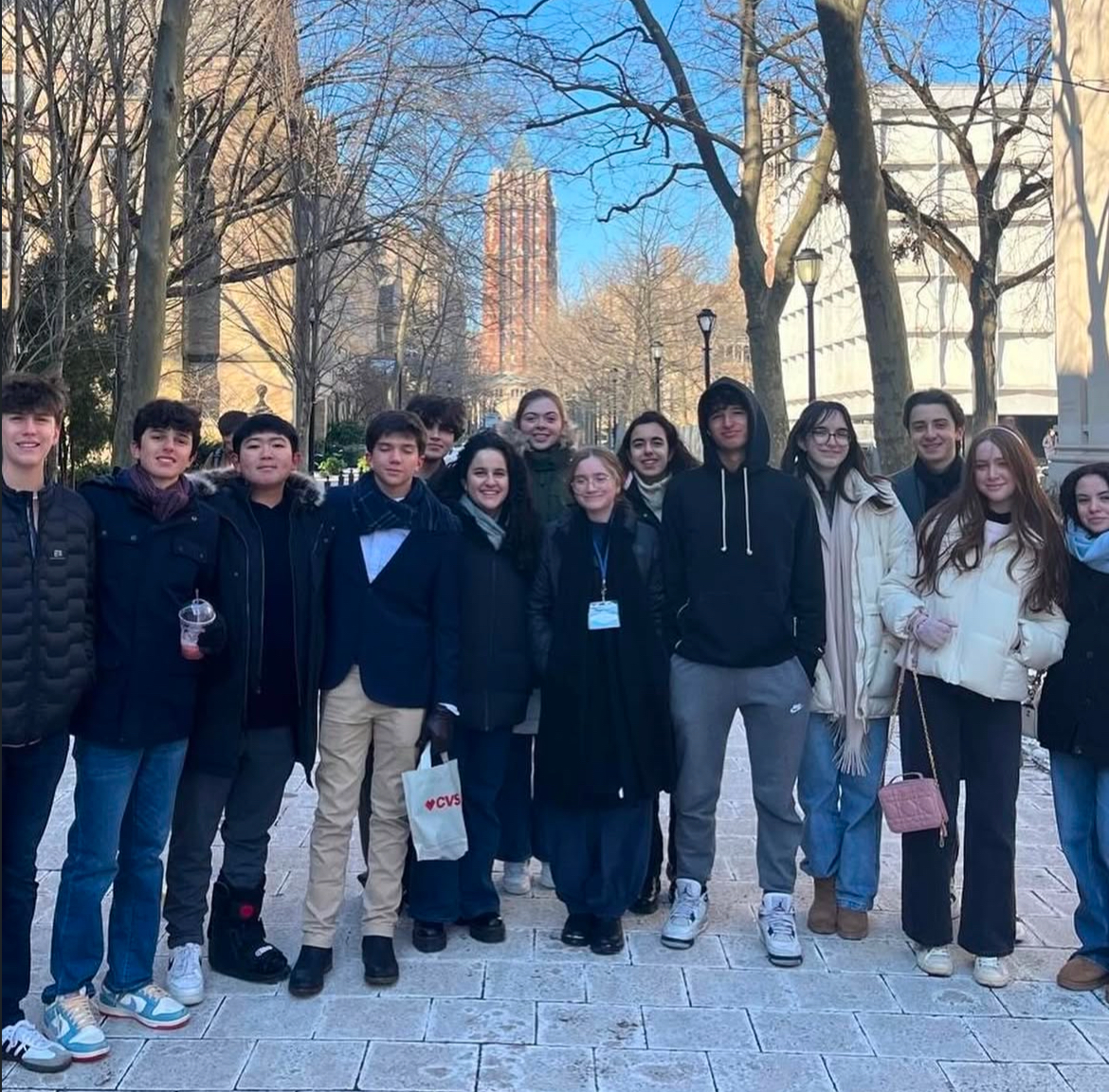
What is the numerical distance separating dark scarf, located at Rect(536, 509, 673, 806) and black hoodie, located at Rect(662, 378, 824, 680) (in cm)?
19

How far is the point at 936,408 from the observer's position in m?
5.14

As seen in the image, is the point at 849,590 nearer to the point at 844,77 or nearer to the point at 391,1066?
the point at 391,1066

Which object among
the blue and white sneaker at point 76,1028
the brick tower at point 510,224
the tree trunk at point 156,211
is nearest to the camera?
the blue and white sneaker at point 76,1028

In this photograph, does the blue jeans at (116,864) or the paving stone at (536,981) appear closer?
the blue jeans at (116,864)

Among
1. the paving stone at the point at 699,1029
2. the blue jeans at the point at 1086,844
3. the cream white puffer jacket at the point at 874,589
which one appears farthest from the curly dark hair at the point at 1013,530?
the paving stone at the point at 699,1029

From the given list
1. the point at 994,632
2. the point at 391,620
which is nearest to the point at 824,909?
the point at 994,632

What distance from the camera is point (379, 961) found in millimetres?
4355

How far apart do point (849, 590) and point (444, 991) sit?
2.23 meters

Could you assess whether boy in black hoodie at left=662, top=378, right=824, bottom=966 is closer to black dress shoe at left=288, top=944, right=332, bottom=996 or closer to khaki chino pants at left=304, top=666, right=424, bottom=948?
khaki chino pants at left=304, top=666, right=424, bottom=948

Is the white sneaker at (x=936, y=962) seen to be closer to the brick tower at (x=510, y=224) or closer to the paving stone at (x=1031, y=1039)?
the paving stone at (x=1031, y=1039)

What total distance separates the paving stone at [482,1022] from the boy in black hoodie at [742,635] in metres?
0.86

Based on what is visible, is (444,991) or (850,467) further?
(850,467)

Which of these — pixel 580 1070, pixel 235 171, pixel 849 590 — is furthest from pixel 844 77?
pixel 235 171

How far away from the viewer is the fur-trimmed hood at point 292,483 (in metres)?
4.27
